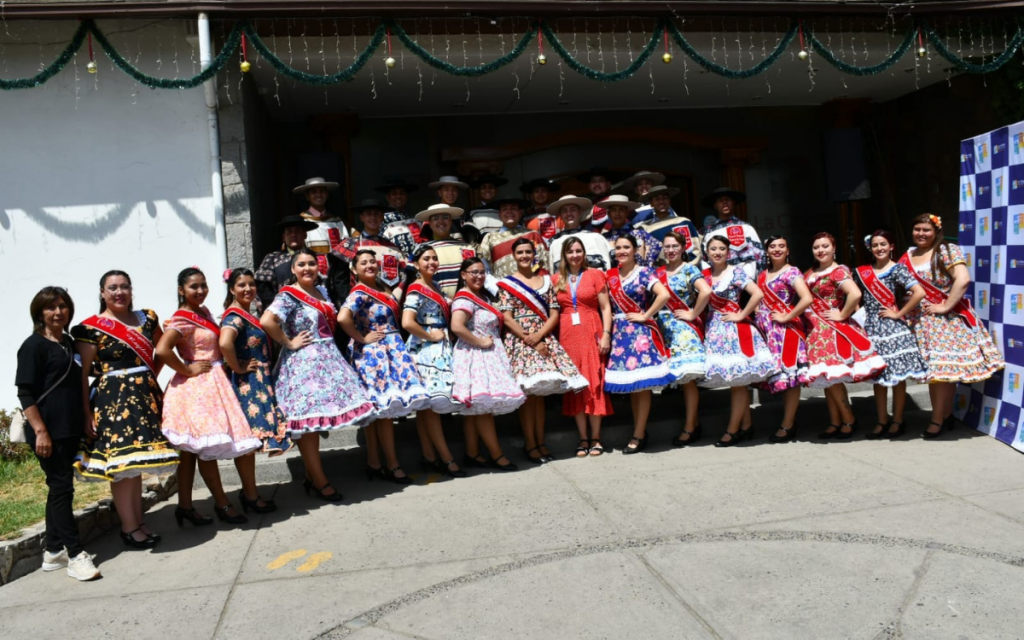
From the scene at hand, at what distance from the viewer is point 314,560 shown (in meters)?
4.09

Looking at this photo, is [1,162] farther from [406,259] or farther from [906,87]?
[906,87]

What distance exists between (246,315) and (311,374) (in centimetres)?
52

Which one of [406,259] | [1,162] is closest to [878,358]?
[406,259]

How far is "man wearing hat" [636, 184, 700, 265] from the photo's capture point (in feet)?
22.7

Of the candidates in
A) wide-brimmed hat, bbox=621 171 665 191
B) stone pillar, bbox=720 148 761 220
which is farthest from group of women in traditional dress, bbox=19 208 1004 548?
stone pillar, bbox=720 148 761 220

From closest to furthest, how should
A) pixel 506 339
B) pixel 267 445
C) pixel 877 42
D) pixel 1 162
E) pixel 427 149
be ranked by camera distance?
1. pixel 267 445
2. pixel 506 339
3. pixel 1 162
4. pixel 877 42
5. pixel 427 149

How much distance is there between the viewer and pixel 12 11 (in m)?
6.48

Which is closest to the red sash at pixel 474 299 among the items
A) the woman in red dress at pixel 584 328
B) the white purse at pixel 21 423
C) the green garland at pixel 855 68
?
the woman in red dress at pixel 584 328

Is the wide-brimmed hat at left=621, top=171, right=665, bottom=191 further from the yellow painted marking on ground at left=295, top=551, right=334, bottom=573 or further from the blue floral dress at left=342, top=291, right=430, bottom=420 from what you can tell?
the yellow painted marking on ground at left=295, top=551, right=334, bottom=573

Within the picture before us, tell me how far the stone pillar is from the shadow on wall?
6591 millimetres

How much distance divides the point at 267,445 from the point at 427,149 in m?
5.88

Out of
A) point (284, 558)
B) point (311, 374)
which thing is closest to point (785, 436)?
point (311, 374)

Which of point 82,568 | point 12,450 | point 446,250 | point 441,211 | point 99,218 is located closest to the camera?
point 82,568

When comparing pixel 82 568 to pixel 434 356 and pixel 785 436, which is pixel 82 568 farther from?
pixel 785 436
